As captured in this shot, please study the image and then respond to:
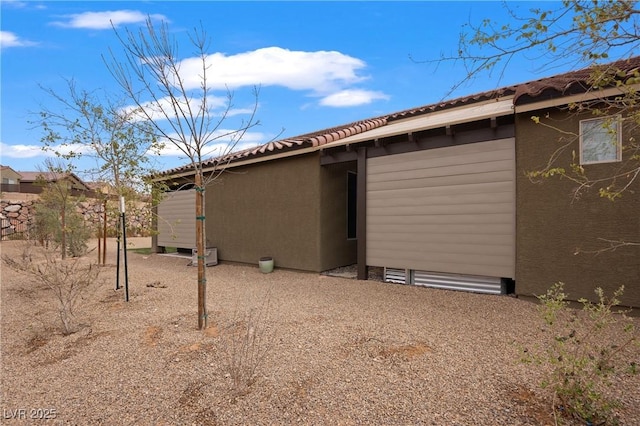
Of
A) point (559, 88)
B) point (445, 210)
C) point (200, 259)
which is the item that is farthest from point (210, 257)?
point (559, 88)

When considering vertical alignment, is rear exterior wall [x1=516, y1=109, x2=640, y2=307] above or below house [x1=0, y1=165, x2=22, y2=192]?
below

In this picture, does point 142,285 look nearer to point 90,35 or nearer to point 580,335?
point 90,35

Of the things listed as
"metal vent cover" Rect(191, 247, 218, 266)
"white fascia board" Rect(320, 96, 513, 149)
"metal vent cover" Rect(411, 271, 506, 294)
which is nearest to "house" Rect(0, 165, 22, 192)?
"metal vent cover" Rect(191, 247, 218, 266)

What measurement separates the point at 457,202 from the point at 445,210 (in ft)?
0.87

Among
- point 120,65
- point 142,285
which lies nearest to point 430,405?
point 120,65

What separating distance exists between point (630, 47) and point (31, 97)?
32.9 ft

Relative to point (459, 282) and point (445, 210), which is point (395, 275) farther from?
point (445, 210)

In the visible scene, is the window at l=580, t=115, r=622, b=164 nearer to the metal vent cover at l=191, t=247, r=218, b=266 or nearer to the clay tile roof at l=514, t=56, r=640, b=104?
the clay tile roof at l=514, t=56, r=640, b=104

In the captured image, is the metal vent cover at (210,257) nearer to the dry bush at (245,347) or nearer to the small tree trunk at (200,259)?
the dry bush at (245,347)

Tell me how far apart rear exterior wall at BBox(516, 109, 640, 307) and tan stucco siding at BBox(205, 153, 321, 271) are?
4256mm

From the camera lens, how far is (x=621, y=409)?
102 inches

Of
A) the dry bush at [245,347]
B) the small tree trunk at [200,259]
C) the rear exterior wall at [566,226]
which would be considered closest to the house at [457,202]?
the rear exterior wall at [566,226]

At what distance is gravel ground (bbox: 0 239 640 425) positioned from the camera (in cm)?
265

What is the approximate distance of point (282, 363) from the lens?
3.44 metres
